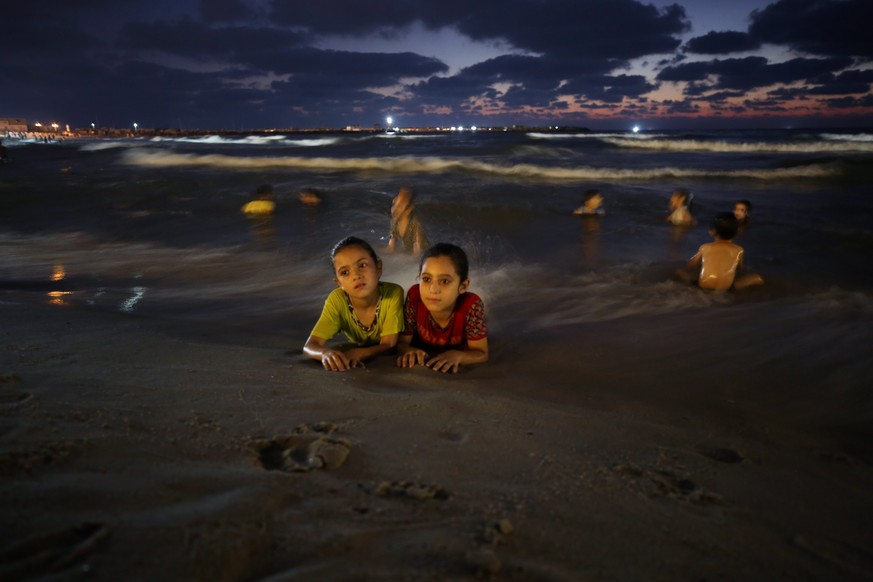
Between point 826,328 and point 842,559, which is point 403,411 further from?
point 826,328

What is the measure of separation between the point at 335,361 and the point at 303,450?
46.6 inches

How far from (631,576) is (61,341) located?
3797mm

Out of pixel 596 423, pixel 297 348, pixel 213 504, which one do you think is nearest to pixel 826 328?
pixel 596 423

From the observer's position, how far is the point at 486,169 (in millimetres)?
21781

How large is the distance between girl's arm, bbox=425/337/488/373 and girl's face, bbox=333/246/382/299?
69cm

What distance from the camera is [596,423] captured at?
266cm

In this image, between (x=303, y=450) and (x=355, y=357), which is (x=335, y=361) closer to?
(x=355, y=357)

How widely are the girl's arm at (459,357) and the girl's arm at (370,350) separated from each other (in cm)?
35

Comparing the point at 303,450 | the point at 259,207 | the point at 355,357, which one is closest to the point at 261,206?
the point at 259,207

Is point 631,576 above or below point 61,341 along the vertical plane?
below

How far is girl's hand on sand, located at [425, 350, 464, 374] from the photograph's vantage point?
3432 mm

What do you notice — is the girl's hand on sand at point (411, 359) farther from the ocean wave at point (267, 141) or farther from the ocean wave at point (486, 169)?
the ocean wave at point (267, 141)

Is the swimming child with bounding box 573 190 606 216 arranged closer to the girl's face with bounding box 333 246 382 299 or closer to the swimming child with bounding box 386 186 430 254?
the swimming child with bounding box 386 186 430 254

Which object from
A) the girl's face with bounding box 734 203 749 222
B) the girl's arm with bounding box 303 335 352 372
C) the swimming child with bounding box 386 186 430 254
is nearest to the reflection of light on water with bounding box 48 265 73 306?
the girl's arm with bounding box 303 335 352 372
